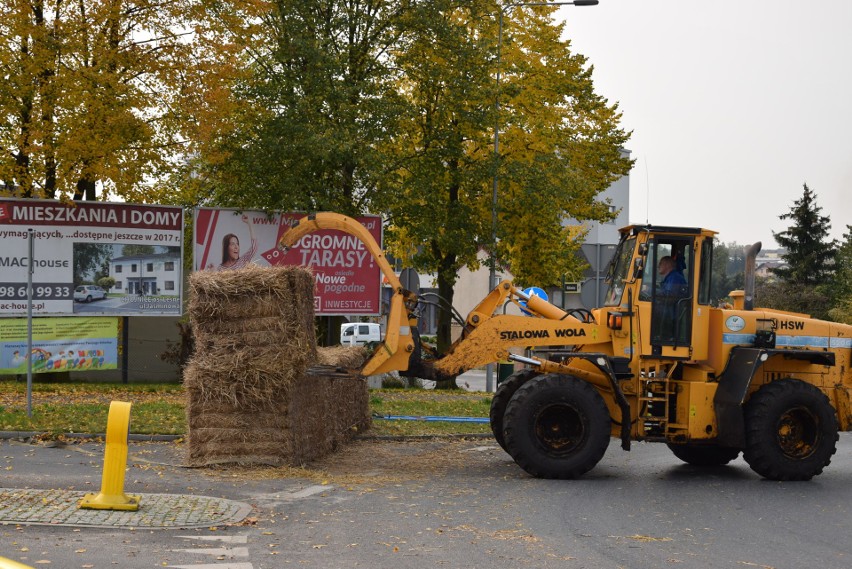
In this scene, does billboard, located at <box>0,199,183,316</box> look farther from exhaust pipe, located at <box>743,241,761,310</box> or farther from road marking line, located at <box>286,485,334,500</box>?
exhaust pipe, located at <box>743,241,761,310</box>

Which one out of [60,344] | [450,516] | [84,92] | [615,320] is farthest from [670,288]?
[60,344]

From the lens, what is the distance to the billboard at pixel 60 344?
946 inches

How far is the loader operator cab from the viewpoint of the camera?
46.2ft

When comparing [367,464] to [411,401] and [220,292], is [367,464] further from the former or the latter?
[411,401]

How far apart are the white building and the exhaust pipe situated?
15344mm

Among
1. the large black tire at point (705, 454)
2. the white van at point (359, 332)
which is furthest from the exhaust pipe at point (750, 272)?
the white van at point (359, 332)

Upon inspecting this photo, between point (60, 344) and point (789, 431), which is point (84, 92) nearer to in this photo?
point (60, 344)

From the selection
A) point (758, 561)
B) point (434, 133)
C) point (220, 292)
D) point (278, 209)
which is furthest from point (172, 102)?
point (758, 561)

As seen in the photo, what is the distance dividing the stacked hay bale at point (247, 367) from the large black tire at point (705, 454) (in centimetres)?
502

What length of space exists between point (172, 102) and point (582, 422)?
47.3 ft

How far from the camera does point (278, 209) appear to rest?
2670 cm

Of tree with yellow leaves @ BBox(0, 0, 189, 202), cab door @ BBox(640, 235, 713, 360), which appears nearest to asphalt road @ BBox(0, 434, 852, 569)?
cab door @ BBox(640, 235, 713, 360)

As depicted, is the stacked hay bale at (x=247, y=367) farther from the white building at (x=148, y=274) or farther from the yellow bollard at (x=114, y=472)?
the white building at (x=148, y=274)

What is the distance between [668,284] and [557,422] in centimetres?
233
